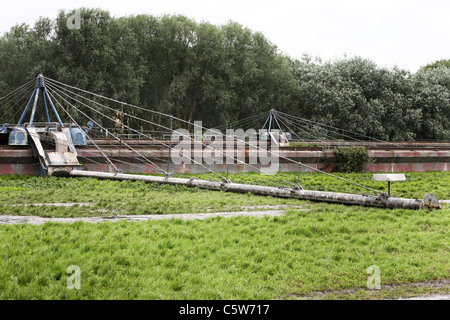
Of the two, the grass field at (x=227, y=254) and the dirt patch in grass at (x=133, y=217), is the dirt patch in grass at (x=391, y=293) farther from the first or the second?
the dirt patch in grass at (x=133, y=217)

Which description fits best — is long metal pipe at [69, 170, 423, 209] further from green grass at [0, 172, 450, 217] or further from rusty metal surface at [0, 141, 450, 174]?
rusty metal surface at [0, 141, 450, 174]

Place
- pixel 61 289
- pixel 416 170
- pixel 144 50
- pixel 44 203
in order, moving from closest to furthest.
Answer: pixel 61 289 → pixel 44 203 → pixel 416 170 → pixel 144 50

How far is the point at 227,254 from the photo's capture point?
898cm

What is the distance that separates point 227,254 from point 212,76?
47.7 m

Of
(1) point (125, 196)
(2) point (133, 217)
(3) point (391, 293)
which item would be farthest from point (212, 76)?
(3) point (391, 293)

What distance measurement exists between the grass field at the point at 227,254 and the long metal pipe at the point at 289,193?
0.59 m

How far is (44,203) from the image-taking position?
582 inches

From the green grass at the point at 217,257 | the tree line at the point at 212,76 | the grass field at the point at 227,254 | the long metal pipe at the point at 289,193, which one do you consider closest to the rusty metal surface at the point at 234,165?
the long metal pipe at the point at 289,193

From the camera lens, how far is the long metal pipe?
14117mm
